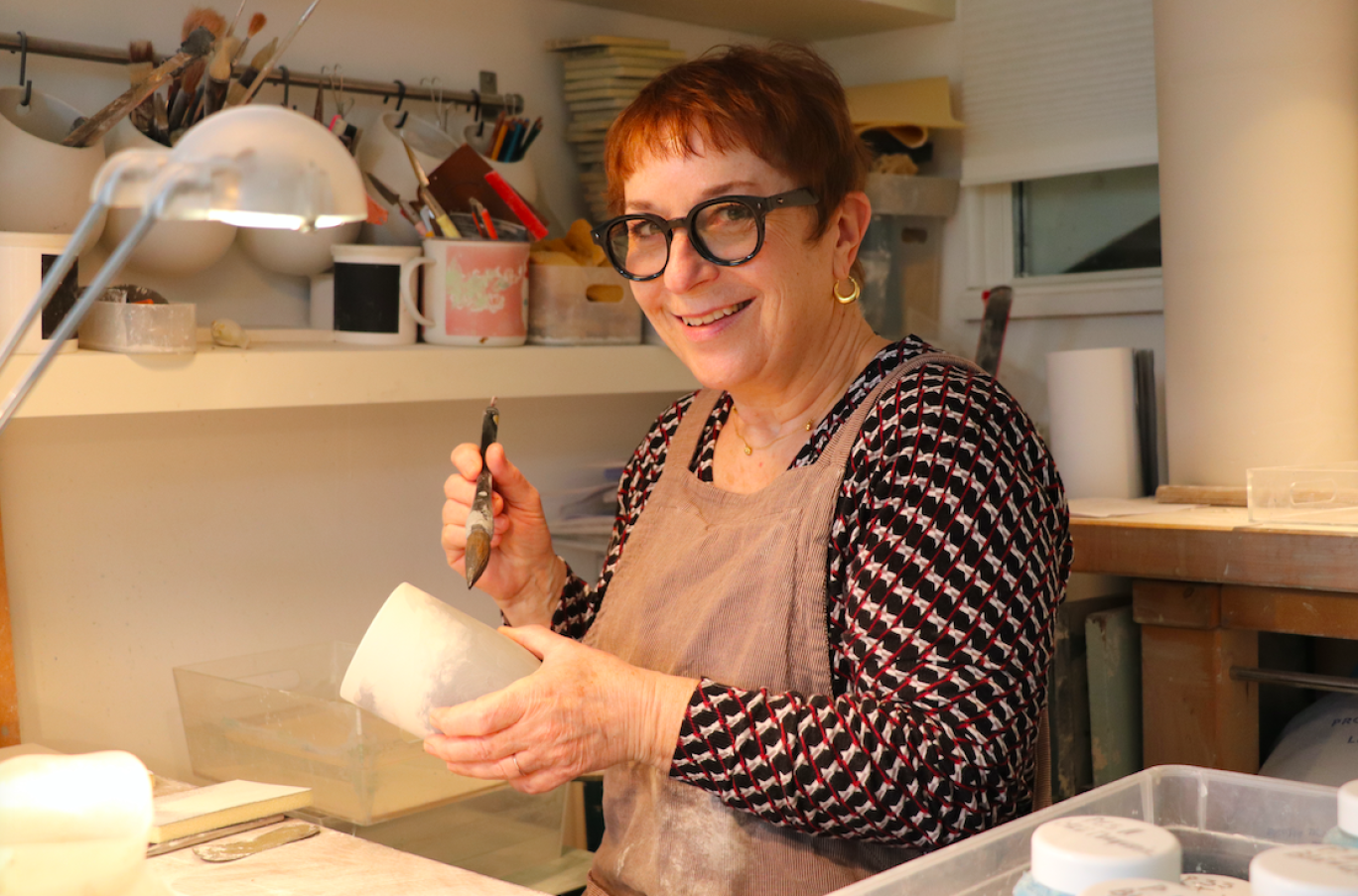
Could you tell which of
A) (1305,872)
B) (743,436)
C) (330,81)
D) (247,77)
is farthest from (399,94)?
(1305,872)

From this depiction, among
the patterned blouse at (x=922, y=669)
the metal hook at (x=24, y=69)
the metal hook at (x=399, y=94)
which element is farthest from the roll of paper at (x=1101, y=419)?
the metal hook at (x=24, y=69)

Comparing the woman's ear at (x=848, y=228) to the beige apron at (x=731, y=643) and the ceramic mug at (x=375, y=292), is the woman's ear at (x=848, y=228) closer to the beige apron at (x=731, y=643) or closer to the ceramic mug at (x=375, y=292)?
the beige apron at (x=731, y=643)

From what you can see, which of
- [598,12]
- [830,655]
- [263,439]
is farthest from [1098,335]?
[263,439]

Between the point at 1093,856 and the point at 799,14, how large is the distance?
6.09 feet

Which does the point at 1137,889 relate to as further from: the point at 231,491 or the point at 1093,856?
the point at 231,491

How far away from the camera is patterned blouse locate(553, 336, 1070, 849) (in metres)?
1.04

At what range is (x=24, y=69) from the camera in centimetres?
140

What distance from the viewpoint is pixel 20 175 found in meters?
1.30

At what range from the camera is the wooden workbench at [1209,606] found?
147cm

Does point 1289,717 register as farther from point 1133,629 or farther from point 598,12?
point 598,12

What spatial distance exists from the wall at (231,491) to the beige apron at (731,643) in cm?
60

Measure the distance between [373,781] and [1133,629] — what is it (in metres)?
0.98

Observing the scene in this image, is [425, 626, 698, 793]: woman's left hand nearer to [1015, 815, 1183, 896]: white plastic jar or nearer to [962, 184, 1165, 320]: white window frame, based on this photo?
[1015, 815, 1183, 896]: white plastic jar

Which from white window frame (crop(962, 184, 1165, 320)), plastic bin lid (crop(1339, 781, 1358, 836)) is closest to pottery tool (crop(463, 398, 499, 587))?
plastic bin lid (crop(1339, 781, 1358, 836))
